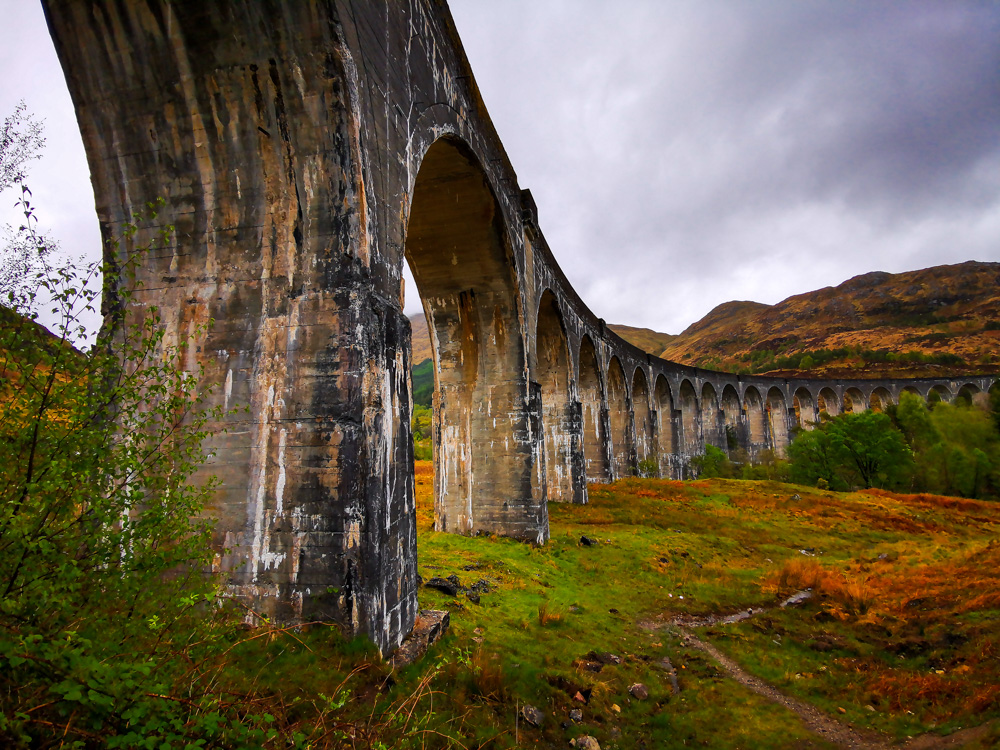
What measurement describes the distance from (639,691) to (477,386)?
7.00 metres

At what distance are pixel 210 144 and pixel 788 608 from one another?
33.7 feet

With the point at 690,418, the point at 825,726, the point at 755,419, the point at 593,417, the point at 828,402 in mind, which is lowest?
the point at 825,726

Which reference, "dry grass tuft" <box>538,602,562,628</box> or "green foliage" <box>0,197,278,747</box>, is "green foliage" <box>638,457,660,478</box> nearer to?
"dry grass tuft" <box>538,602,562,628</box>

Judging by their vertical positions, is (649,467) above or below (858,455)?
below

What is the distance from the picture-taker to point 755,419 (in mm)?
43750

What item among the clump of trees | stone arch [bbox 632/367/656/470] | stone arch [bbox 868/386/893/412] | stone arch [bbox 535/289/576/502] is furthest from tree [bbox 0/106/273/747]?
stone arch [bbox 868/386/893/412]

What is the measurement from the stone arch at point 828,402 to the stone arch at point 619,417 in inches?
1296

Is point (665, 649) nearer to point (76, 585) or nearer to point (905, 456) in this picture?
point (76, 585)

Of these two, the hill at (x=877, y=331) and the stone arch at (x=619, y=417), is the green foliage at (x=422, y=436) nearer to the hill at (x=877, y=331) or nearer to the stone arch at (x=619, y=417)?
Answer: the stone arch at (x=619, y=417)

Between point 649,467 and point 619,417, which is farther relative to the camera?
point 649,467

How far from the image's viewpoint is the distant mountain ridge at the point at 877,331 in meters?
68.4

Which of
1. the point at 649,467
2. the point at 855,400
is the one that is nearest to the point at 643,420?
the point at 649,467

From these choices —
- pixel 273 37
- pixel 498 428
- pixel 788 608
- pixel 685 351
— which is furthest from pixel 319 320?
pixel 685 351

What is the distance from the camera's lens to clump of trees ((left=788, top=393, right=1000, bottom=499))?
82.3ft
